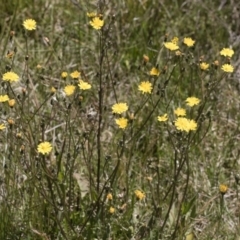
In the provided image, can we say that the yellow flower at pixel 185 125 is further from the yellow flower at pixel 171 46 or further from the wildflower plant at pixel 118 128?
the yellow flower at pixel 171 46

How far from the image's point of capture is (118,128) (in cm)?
260

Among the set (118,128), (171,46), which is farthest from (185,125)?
(118,128)

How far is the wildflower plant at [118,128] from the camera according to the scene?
6.56ft

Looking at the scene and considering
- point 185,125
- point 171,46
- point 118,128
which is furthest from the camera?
point 118,128

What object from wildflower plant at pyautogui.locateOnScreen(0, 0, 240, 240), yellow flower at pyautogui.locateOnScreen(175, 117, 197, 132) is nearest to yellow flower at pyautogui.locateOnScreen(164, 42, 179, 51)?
wildflower plant at pyautogui.locateOnScreen(0, 0, 240, 240)

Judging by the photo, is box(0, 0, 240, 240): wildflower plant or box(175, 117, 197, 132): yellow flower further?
box(0, 0, 240, 240): wildflower plant

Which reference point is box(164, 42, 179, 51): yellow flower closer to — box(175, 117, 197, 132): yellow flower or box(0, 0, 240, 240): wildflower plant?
box(0, 0, 240, 240): wildflower plant

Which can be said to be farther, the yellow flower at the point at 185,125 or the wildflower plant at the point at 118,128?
the wildflower plant at the point at 118,128

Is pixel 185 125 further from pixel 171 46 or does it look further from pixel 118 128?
pixel 118 128

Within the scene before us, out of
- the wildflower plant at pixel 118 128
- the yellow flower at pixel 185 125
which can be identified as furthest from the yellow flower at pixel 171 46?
the yellow flower at pixel 185 125

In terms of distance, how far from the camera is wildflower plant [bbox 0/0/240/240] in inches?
78.7

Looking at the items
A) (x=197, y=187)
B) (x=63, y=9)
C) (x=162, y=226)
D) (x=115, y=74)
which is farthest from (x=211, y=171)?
(x=63, y=9)

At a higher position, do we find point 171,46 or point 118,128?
point 171,46

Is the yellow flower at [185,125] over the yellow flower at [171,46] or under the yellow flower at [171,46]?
under
